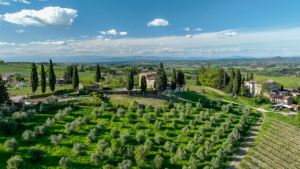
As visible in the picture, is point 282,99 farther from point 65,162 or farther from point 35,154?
point 35,154

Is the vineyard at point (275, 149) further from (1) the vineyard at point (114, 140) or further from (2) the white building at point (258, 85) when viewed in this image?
(2) the white building at point (258, 85)

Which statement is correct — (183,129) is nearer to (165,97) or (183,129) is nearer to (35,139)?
(165,97)

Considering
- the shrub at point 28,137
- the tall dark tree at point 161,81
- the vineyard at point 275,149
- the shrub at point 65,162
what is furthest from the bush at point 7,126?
the vineyard at point 275,149

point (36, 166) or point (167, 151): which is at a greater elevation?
point (36, 166)

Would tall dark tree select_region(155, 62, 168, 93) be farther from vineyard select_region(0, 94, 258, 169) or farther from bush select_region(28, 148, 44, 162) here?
bush select_region(28, 148, 44, 162)

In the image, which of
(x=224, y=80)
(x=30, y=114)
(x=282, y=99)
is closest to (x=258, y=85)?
(x=282, y=99)

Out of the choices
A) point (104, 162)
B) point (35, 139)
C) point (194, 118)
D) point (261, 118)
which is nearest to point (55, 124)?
point (35, 139)
